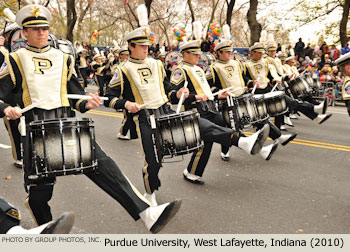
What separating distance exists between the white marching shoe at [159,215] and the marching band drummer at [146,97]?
113 cm

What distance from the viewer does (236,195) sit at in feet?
15.4

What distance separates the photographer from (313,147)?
7.28m

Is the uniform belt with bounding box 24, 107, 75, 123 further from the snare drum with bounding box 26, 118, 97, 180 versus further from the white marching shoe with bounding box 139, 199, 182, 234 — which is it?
the white marching shoe with bounding box 139, 199, 182, 234

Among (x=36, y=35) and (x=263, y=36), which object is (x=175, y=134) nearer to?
(x=36, y=35)

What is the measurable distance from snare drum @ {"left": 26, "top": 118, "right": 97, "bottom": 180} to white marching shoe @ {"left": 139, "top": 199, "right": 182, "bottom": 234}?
0.63 metres

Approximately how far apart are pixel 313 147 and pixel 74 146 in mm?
5589

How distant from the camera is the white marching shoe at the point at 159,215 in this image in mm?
2988

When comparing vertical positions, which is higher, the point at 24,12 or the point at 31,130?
the point at 24,12

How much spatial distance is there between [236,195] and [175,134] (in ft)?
4.47

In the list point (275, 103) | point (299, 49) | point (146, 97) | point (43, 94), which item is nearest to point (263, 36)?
point (275, 103)

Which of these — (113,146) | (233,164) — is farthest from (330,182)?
(113,146)

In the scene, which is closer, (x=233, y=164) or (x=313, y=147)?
(x=233, y=164)

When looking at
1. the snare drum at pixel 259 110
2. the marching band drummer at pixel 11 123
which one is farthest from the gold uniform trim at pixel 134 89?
the snare drum at pixel 259 110

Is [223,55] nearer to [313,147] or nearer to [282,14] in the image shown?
[313,147]
